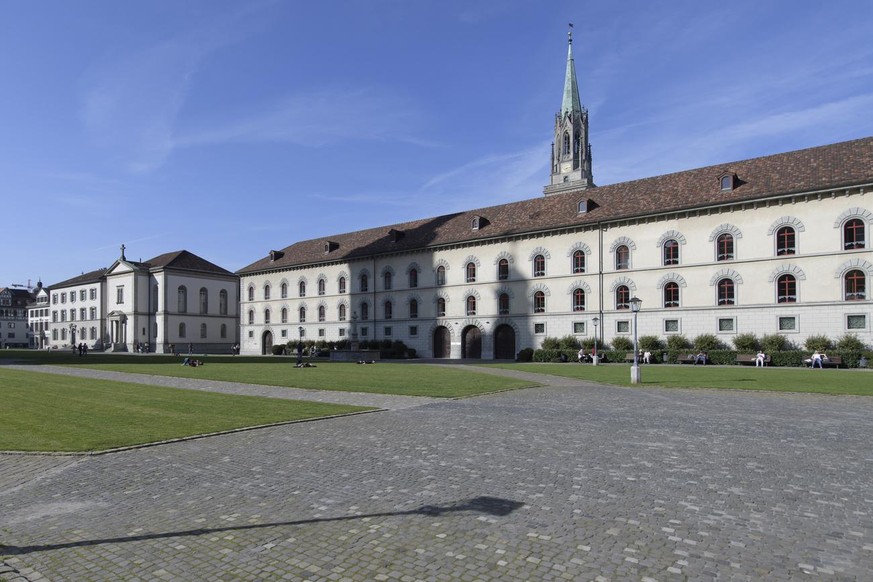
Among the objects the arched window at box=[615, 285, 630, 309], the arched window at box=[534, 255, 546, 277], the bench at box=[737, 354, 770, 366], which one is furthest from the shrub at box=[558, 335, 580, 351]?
the bench at box=[737, 354, 770, 366]

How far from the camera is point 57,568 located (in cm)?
514

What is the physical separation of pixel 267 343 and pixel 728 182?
170ft

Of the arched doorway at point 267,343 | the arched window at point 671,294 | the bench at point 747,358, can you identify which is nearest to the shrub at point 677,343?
the arched window at point 671,294

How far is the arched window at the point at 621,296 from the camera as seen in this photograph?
4388 cm

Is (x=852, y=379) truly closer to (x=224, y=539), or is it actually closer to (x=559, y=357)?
(x=559, y=357)

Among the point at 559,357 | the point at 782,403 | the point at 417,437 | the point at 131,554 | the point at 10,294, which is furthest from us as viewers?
the point at 10,294

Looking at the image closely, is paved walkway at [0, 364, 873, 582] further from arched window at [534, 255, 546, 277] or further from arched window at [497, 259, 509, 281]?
arched window at [497, 259, 509, 281]

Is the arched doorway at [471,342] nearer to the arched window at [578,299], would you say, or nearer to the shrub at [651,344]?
the arched window at [578,299]

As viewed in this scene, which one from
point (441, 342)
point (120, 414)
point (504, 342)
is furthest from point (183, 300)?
point (120, 414)

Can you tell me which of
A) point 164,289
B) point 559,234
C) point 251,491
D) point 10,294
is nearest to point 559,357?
point 559,234

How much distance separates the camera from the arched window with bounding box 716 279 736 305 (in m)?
39.8

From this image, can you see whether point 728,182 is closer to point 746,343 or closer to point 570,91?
point 746,343

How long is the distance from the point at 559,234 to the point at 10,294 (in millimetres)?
134479

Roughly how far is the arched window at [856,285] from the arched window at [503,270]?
936 inches
